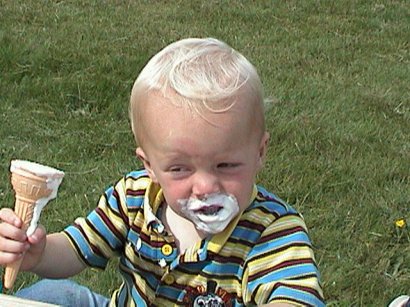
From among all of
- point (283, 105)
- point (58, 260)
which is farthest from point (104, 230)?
point (283, 105)

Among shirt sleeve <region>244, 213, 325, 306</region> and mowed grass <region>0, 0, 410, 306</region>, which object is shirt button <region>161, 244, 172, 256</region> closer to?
shirt sleeve <region>244, 213, 325, 306</region>

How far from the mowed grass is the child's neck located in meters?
0.98

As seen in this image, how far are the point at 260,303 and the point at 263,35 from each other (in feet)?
13.4

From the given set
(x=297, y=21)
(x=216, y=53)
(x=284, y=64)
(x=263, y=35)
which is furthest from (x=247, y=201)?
(x=297, y=21)

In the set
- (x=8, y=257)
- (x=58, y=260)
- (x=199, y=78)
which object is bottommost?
(x=58, y=260)

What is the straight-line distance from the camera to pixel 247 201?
5.71ft

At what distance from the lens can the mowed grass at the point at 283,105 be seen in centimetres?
324

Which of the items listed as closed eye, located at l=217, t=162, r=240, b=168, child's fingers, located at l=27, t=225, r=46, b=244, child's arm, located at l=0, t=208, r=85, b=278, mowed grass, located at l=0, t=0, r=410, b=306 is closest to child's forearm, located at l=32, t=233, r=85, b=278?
child's arm, located at l=0, t=208, r=85, b=278

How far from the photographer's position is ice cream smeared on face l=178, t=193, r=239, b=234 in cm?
166

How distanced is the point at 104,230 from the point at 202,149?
17.4 inches

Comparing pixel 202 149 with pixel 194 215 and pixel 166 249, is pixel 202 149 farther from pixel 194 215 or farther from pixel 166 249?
pixel 166 249

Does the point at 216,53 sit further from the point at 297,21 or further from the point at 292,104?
the point at 297,21

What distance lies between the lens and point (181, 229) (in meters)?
1.88

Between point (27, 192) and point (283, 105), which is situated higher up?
point (27, 192)
